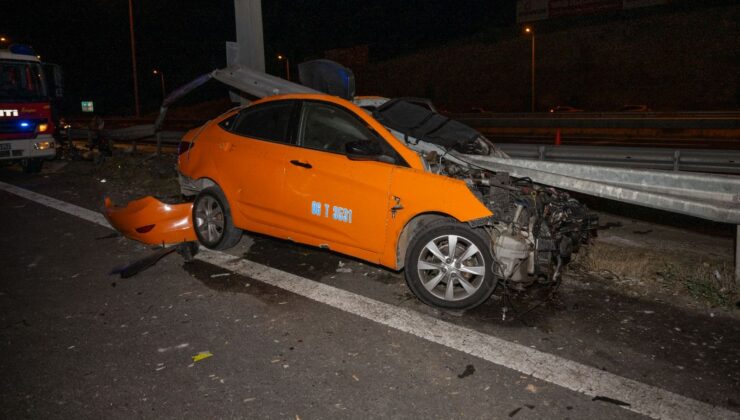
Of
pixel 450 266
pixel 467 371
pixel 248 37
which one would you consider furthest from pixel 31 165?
pixel 467 371

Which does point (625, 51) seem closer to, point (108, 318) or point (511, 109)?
point (511, 109)

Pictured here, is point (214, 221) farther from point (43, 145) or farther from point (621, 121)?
point (621, 121)

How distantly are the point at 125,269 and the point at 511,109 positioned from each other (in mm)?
50011

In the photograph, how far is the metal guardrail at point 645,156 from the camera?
7297 millimetres

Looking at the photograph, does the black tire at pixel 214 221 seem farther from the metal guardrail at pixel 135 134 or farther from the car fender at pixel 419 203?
the metal guardrail at pixel 135 134

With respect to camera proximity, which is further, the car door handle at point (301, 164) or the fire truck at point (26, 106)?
the fire truck at point (26, 106)

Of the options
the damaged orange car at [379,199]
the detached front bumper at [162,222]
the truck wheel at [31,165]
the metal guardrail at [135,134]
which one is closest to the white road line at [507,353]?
the damaged orange car at [379,199]

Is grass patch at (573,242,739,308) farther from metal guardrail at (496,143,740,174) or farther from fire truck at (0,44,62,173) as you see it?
fire truck at (0,44,62,173)

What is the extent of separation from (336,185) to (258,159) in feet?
3.64

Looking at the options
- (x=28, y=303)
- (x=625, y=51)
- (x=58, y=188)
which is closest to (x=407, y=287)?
(x=28, y=303)

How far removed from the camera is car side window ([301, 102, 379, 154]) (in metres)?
5.13

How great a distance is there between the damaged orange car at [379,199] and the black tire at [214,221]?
13 millimetres

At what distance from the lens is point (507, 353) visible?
3867 millimetres

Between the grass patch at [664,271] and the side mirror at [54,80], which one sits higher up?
the side mirror at [54,80]
